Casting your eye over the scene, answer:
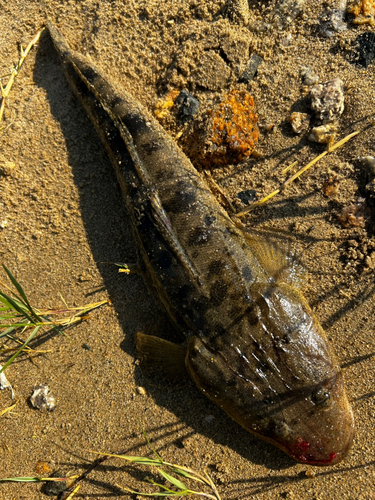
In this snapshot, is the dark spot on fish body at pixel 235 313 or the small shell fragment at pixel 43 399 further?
the small shell fragment at pixel 43 399

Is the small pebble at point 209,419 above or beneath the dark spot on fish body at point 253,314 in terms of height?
beneath

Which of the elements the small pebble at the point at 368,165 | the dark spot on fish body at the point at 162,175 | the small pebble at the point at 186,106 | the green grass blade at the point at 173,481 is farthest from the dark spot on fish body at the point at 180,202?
the green grass blade at the point at 173,481

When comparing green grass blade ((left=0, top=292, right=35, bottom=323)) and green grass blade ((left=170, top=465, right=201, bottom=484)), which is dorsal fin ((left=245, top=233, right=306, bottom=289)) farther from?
green grass blade ((left=0, top=292, right=35, bottom=323))

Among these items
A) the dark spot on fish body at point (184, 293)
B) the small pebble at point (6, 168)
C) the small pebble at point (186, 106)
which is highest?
the small pebble at point (186, 106)

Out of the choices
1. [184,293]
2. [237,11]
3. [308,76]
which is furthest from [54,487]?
[237,11]

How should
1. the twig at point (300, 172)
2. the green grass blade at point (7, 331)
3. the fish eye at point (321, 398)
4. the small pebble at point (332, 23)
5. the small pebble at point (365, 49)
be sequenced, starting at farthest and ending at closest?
the small pebble at point (332, 23)
the small pebble at point (365, 49)
the twig at point (300, 172)
the green grass blade at point (7, 331)
the fish eye at point (321, 398)

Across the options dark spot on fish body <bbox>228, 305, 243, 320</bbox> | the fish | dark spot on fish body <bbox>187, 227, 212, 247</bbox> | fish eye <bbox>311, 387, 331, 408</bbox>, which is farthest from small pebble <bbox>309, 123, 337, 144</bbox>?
fish eye <bbox>311, 387, 331, 408</bbox>

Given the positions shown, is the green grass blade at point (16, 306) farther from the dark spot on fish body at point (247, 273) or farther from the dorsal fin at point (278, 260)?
the dorsal fin at point (278, 260)
